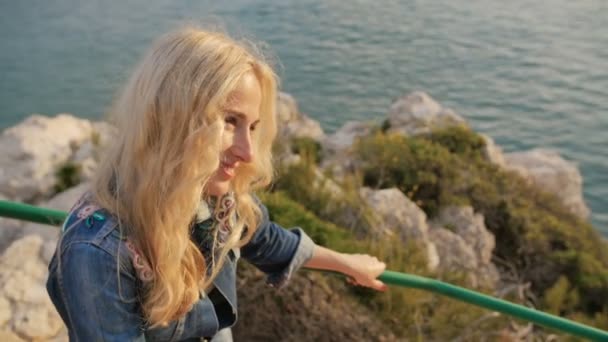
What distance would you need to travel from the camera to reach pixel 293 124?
1016cm

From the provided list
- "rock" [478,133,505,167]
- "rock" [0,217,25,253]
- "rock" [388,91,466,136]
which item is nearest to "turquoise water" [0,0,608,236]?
"rock" [388,91,466,136]

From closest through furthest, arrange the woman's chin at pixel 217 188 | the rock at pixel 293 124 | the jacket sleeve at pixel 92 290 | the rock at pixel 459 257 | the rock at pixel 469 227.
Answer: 1. the jacket sleeve at pixel 92 290
2. the woman's chin at pixel 217 188
3. the rock at pixel 459 257
4. the rock at pixel 469 227
5. the rock at pixel 293 124

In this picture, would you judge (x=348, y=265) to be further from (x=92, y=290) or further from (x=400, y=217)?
(x=400, y=217)

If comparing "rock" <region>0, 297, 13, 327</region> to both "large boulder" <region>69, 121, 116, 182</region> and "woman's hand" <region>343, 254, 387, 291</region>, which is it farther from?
"large boulder" <region>69, 121, 116, 182</region>

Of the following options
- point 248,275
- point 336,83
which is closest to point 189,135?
point 248,275

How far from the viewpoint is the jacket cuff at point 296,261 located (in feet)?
6.47

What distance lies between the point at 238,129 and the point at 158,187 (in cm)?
23

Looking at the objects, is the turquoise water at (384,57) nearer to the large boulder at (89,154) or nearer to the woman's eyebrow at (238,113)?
the large boulder at (89,154)

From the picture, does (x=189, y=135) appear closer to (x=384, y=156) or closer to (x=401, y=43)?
(x=384, y=156)

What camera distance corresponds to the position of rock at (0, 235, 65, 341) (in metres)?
3.24

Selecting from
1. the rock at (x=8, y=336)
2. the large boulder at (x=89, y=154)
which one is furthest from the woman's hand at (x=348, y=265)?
the large boulder at (x=89, y=154)

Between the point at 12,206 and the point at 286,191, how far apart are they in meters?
3.46

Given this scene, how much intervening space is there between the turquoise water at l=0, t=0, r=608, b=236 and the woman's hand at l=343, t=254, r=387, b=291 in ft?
32.1

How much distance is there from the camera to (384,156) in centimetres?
779
